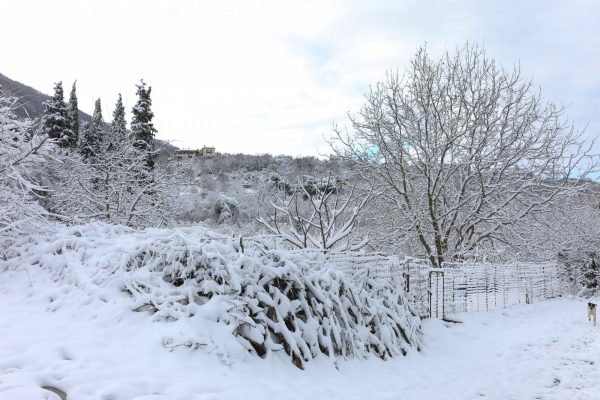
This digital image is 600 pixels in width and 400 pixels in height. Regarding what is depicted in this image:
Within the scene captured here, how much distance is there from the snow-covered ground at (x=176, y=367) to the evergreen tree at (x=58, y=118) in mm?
29353

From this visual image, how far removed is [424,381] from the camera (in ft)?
21.3

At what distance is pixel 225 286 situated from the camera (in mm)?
5758

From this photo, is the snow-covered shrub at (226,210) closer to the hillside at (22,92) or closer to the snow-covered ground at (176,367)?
the hillside at (22,92)

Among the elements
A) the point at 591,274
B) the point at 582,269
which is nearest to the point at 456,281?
the point at 582,269

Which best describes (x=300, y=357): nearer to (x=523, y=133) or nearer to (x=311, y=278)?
(x=311, y=278)

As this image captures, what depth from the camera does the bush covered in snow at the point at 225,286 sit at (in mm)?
5355

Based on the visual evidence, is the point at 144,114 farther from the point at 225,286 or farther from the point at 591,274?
the point at 591,274

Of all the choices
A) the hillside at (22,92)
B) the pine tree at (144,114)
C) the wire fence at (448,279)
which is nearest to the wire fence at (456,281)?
the wire fence at (448,279)

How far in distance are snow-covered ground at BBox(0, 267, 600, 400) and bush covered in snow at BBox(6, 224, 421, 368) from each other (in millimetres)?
214

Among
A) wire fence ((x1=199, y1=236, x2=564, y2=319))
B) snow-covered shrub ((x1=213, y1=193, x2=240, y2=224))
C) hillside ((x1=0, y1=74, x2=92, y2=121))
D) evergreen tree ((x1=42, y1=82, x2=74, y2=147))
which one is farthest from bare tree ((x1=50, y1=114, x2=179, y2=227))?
snow-covered shrub ((x1=213, y1=193, x2=240, y2=224))

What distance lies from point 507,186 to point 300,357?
50.2ft

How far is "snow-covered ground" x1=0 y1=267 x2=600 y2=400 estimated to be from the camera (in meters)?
3.91

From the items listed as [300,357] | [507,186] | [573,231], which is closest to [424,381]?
[300,357]

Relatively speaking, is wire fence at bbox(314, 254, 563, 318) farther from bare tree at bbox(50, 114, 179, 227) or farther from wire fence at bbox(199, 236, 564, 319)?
bare tree at bbox(50, 114, 179, 227)
